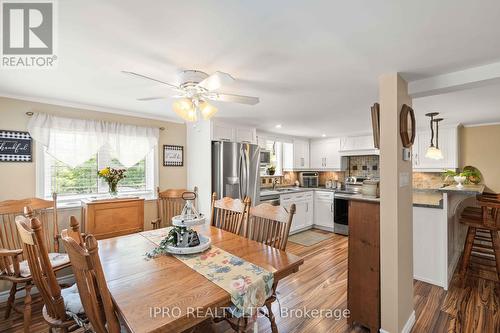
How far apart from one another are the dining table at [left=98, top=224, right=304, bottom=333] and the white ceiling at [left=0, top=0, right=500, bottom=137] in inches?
56.0

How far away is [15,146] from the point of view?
2488 mm

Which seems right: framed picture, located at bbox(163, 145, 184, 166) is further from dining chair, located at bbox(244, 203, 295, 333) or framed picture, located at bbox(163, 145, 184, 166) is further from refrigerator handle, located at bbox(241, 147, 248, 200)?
dining chair, located at bbox(244, 203, 295, 333)

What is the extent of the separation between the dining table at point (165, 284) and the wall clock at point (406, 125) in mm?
1378

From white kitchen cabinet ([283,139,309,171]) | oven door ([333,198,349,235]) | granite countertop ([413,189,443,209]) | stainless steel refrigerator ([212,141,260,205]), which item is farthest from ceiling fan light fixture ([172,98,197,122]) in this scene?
oven door ([333,198,349,235])

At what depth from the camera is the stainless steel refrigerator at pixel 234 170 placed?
3.42 metres

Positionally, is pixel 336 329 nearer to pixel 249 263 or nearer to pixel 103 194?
pixel 249 263

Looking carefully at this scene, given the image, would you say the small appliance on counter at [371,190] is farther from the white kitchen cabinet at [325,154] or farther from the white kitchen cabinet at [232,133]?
the white kitchen cabinet at [325,154]

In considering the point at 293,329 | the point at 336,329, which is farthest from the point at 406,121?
the point at 293,329

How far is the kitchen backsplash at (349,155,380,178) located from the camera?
5.17 metres

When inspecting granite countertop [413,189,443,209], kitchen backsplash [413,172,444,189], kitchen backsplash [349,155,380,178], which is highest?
kitchen backsplash [349,155,380,178]

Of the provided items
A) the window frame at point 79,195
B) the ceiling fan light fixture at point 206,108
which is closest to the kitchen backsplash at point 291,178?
the window frame at point 79,195

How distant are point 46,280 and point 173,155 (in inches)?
98.6

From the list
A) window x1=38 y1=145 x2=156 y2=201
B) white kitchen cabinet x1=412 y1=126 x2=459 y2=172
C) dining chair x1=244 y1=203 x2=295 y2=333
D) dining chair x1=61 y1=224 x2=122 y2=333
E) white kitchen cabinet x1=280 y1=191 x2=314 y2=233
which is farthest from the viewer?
white kitchen cabinet x1=280 y1=191 x2=314 y2=233

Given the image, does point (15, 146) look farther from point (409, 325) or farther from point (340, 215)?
point (340, 215)
